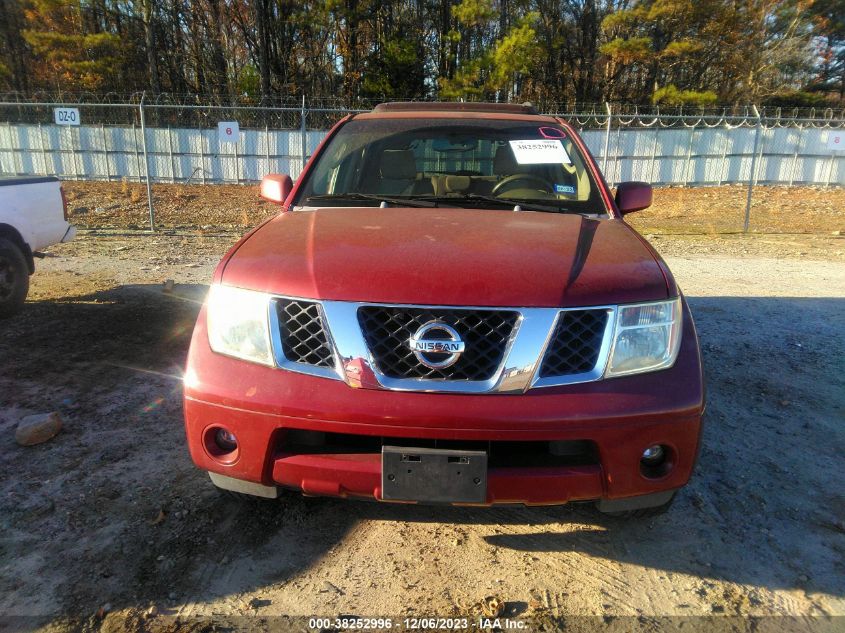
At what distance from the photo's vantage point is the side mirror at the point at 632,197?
11.3 ft

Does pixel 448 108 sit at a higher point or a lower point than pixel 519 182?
higher

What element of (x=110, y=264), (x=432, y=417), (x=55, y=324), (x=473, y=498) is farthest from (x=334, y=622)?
(x=110, y=264)

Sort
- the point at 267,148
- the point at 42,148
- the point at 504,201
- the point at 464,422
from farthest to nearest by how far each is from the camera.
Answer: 1. the point at 42,148
2. the point at 267,148
3. the point at 504,201
4. the point at 464,422

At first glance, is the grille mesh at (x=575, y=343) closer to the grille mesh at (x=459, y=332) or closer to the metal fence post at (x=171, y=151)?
the grille mesh at (x=459, y=332)

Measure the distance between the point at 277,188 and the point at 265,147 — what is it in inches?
674

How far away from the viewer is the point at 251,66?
3080 cm

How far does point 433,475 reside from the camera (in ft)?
6.76

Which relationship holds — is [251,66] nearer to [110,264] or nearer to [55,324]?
[110,264]

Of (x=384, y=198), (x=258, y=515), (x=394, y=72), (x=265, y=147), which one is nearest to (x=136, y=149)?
(x=265, y=147)

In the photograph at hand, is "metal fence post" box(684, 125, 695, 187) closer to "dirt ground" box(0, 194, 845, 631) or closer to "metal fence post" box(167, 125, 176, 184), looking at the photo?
"metal fence post" box(167, 125, 176, 184)

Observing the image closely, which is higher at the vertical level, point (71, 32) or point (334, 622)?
point (71, 32)

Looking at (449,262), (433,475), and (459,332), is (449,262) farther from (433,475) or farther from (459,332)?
(433,475)

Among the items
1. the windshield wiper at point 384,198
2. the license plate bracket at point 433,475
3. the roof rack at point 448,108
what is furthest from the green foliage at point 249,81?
the license plate bracket at point 433,475

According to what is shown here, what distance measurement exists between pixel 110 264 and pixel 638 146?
18572 mm
